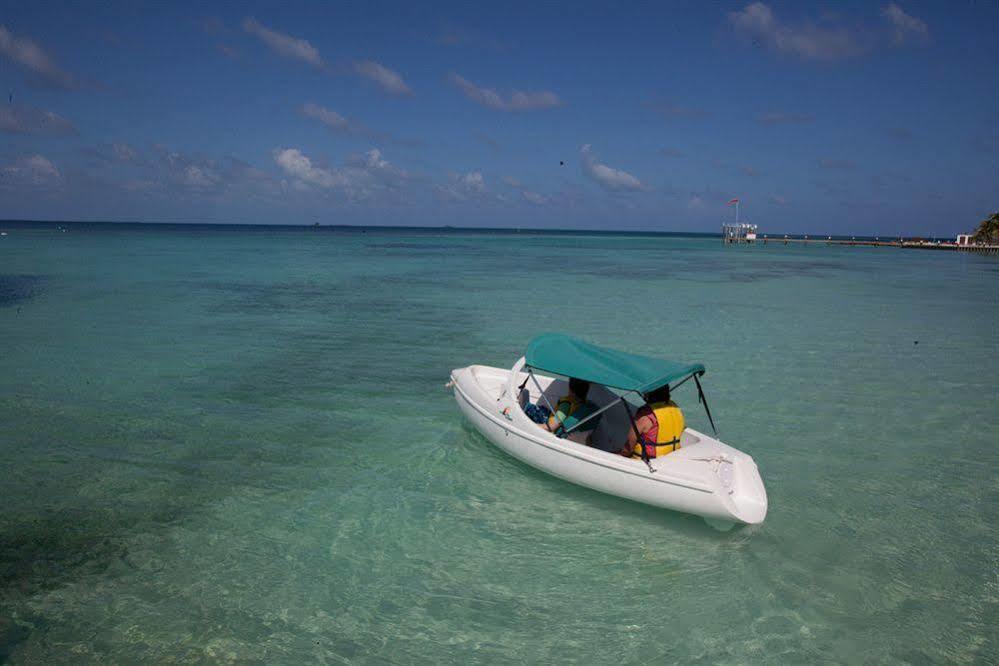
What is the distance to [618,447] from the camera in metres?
8.81

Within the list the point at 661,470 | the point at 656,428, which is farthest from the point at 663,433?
the point at 661,470

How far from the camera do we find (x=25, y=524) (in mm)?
7574

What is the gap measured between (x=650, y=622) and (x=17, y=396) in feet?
44.0

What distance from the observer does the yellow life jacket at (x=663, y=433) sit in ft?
26.7

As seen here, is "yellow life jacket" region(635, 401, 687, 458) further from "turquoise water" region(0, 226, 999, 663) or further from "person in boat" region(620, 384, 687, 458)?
"turquoise water" region(0, 226, 999, 663)

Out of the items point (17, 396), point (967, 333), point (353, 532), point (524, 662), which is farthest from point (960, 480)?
point (17, 396)

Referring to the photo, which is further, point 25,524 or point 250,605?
point 25,524

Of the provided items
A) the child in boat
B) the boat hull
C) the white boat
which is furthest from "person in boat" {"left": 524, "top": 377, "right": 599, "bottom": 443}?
the boat hull

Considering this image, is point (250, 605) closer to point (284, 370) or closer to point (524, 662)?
point (524, 662)

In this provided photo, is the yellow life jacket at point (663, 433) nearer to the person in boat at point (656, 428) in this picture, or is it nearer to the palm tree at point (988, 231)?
the person in boat at point (656, 428)

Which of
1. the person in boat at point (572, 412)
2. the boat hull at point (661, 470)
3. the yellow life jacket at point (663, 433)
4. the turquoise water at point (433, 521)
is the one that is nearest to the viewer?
the turquoise water at point (433, 521)

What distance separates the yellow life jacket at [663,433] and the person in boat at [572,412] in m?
1.26

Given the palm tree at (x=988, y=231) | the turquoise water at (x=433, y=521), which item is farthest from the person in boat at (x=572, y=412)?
the palm tree at (x=988, y=231)

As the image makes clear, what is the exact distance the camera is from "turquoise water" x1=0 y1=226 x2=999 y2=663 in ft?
19.5
